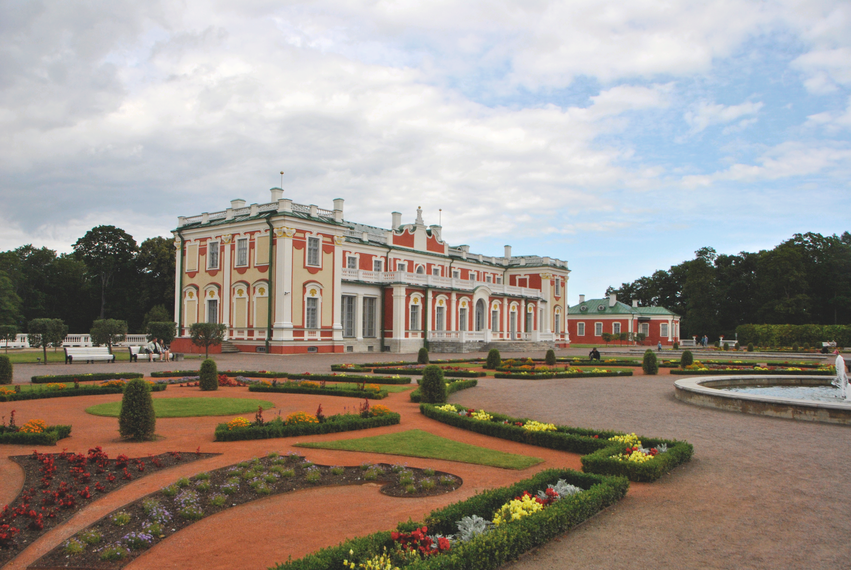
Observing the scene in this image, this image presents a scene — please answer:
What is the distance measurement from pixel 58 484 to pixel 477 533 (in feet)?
16.7

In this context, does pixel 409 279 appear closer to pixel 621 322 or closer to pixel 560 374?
pixel 560 374

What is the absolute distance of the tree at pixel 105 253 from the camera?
52906 millimetres

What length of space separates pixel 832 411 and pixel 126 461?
12467 millimetres

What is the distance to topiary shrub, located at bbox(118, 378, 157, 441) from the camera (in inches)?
364

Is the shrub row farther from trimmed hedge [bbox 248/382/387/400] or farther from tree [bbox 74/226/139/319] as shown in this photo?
tree [bbox 74/226/139/319]

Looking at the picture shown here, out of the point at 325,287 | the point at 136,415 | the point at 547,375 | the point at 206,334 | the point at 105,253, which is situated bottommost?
the point at 547,375

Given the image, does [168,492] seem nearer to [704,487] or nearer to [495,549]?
[495,549]

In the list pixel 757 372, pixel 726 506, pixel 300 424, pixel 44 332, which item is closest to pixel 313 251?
pixel 44 332

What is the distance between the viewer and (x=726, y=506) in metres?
6.33

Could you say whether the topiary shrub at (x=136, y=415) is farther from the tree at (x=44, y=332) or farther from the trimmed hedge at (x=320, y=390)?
the tree at (x=44, y=332)

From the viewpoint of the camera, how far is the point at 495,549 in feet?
15.5

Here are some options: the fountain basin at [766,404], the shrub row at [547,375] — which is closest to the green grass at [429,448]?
the fountain basin at [766,404]

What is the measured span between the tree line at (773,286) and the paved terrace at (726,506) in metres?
55.4

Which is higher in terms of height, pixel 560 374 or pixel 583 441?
pixel 583 441
